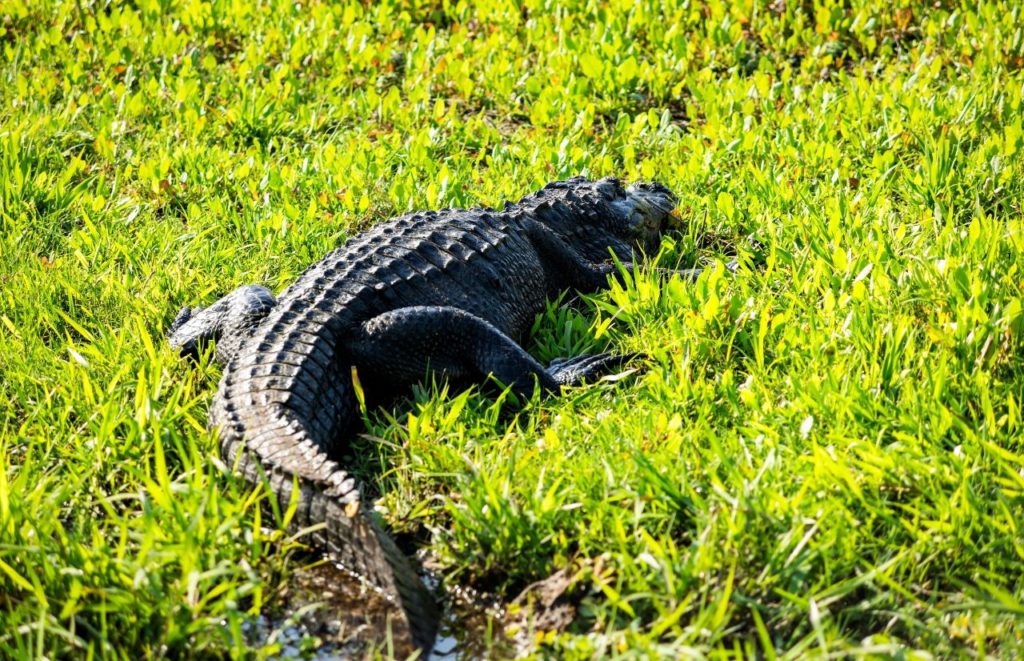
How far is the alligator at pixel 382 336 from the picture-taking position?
3.05 meters

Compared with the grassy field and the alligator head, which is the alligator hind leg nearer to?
the grassy field

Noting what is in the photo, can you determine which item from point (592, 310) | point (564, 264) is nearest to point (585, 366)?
point (592, 310)

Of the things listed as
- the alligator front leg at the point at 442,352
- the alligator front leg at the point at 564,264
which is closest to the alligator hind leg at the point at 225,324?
the alligator front leg at the point at 442,352

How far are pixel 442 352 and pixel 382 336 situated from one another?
8.9 inches

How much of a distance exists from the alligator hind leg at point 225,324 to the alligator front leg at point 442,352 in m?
0.47

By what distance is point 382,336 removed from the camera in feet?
12.5

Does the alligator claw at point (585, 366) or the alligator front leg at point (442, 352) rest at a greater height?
the alligator front leg at point (442, 352)

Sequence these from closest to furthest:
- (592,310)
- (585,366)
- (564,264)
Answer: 1. (585,366)
2. (592,310)
3. (564,264)

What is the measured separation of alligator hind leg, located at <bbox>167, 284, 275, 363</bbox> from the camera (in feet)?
13.0

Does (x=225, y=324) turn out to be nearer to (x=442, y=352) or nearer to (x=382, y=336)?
(x=382, y=336)

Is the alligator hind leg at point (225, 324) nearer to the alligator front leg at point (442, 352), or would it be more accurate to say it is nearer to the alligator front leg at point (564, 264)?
the alligator front leg at point (442, 352)

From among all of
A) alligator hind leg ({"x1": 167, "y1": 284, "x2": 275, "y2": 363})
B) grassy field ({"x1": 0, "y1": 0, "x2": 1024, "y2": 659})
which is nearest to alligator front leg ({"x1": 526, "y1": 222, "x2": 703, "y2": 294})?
grassy field ({"x1": 0, "y1": 0, "x2": 1024, "y2": 659})

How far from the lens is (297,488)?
9.98 feet

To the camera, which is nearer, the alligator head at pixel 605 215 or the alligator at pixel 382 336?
the alligator at pixel 382 336
